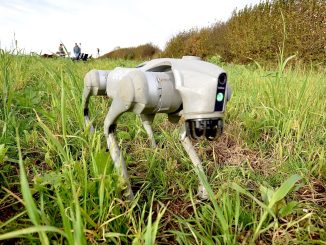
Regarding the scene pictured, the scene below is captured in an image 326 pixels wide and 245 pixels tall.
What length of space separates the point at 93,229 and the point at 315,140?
108 centimetres

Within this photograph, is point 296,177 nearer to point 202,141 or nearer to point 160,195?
point 160,195

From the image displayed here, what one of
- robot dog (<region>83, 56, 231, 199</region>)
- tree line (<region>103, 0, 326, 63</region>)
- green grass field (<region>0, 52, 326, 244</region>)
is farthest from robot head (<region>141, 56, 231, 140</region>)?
tree line (<region>103, 0, 326, 63</region>)

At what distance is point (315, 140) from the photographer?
1339 millimetres

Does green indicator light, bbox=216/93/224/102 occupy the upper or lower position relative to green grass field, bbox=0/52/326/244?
upper

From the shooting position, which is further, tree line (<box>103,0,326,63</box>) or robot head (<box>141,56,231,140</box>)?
tree line (<box>103,0,326,63</box>)

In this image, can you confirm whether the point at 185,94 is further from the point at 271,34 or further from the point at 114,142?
the point at 271,34

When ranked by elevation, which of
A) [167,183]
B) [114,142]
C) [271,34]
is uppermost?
[271,34]

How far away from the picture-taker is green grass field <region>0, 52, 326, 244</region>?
2.34 feet

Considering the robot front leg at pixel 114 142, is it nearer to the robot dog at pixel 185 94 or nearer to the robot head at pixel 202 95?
the robot dog at pixel 185 94

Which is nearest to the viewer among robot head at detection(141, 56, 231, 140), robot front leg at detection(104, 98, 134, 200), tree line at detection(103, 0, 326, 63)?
robot head at detection(141, 56, 231, 140)

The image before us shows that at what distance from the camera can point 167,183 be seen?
1002mm

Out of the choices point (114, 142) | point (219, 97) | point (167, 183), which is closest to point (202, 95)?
point (219, 97)

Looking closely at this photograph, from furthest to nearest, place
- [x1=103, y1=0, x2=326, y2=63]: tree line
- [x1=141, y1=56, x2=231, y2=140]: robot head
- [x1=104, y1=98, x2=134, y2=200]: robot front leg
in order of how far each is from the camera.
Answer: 1. [x1=103, y1=0, x2=326, y2=63]: tree line
2. [x1=104, y1=98, x2=134, y2=200]: robot front leg
3. [x1=141, y1=56, x2=231, y2=140]: robot head

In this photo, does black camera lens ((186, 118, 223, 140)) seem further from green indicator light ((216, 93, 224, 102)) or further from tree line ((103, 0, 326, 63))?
tree line ((103, 0, 326, 63))
